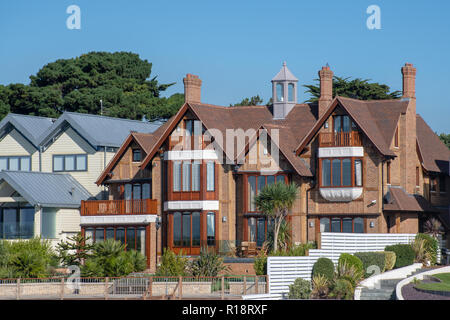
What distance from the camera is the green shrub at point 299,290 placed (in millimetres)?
44688

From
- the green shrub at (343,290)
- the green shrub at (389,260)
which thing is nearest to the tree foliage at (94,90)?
the green shrub at (389,260)

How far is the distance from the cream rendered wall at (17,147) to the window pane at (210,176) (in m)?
16.3

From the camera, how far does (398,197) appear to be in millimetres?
55156

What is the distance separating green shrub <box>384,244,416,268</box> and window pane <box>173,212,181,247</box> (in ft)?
39.6

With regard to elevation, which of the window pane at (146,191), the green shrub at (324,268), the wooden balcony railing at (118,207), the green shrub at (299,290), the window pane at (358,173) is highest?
the window pane at (358,173)

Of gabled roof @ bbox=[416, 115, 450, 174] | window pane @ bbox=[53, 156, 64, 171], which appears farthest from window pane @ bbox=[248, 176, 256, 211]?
window pane @ bbox=[53, 156, 64, 171]

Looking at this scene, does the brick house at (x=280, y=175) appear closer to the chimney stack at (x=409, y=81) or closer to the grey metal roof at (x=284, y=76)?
the chimney stack at (x=409, y=81)

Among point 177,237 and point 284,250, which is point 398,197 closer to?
point 284,250

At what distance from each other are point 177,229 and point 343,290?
15108mm

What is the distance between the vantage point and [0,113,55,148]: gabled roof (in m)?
67.2

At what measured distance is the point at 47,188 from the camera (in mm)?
62156

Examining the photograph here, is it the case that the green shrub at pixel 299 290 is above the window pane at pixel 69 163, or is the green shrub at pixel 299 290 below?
below

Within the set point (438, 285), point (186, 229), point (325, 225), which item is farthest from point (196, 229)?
point (438, 285)

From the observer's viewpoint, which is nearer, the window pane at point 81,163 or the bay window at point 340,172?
the bay window at point 340,172
